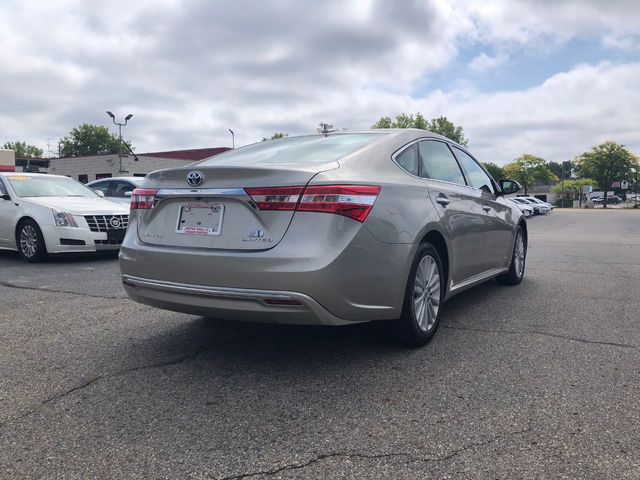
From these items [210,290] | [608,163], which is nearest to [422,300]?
[210,290]

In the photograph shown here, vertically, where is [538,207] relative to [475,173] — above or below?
below

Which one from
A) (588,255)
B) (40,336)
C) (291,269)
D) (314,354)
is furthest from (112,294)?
(588,255)

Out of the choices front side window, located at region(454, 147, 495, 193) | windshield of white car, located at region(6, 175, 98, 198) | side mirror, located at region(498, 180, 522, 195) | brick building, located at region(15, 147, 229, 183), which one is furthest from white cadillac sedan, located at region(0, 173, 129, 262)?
brick building, located at region(15, 147, 229, 183)

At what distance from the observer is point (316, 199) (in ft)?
10.2

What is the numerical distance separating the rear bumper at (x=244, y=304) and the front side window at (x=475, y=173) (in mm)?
2646

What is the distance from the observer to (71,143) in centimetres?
9706

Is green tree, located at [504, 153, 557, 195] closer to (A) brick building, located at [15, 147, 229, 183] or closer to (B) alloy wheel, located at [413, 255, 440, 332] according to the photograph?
(A) brick building, located at [15, 147, 229, 183]

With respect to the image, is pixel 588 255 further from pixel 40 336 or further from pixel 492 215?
pixel 40 336

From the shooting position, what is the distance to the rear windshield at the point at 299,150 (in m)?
3.63

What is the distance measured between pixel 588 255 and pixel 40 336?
940 cm

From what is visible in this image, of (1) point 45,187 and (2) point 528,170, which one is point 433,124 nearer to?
(2) point 528,170

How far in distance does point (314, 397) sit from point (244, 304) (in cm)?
65

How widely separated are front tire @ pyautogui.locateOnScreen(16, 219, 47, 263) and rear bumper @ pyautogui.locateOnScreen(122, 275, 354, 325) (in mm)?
5845

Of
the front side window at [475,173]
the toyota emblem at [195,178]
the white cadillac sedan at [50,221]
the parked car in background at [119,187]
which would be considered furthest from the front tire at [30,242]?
the front side window at [475,173]
